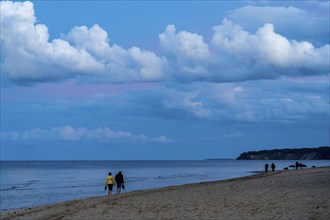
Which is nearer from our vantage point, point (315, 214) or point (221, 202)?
point (315, 214)

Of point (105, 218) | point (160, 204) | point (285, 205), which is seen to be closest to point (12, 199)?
point (160, 204)

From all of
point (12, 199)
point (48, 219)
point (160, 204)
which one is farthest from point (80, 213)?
point (12, 199)

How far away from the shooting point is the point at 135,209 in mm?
22578

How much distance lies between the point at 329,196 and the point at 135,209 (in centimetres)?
951

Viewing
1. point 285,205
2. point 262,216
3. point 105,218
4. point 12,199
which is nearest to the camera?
point 262,216

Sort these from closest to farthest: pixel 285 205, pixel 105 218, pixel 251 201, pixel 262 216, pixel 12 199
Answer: pixel 262 216
pixel 105 218
pixel 285 205
pixel 251 201
pixel 12 199

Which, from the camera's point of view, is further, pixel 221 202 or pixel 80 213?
pixel 221 202

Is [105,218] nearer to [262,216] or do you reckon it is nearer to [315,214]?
[262,216]

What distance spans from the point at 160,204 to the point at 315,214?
8077 mm

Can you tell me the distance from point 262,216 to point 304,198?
6.55m

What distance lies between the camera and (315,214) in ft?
60.3

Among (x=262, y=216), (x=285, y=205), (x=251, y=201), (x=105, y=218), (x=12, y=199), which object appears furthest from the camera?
(x=12, y=199)

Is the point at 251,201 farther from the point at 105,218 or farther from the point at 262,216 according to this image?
the point at 105,218

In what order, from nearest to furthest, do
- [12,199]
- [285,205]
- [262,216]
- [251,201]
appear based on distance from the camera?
1. [262,216]
2. [285,205]
3. [251,201]
4. [12,199]
